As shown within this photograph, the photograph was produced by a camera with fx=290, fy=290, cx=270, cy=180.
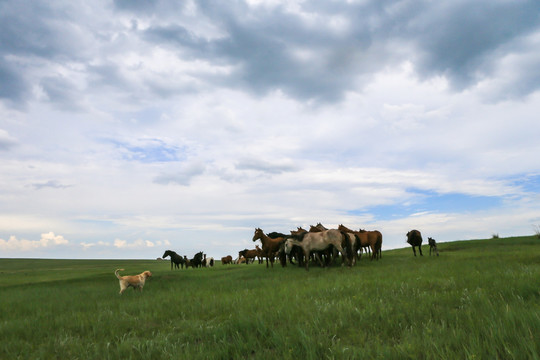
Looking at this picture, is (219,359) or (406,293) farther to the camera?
(406,293)

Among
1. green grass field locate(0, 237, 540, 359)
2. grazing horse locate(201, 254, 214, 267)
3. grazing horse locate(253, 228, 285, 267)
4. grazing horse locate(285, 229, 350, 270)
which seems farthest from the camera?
grazing horse locate(201, 254, 214, 267)

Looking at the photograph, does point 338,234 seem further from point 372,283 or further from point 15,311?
point 15,311

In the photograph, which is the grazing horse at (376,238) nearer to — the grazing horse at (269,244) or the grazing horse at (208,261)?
the grazing horse at (269,244)

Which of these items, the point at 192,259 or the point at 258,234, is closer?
the point at 258,234

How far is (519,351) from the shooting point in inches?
123

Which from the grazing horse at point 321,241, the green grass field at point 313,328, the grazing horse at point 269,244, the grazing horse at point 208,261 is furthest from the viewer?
the grazing horse at point 208,261

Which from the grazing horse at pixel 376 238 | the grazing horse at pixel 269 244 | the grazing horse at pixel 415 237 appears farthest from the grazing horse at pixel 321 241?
the grazing horse at pixel 415 237

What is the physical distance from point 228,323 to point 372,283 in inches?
222

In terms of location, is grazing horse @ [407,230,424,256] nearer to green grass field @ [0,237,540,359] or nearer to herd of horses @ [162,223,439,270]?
herd of horses @ [162,223,439,270]

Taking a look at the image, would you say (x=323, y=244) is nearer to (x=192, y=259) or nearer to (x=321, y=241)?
(x=321, y=241)

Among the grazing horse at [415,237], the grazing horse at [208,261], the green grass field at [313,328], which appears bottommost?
the grazing horse at [208,261]

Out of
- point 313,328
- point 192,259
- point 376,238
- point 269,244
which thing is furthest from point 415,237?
point 192,259

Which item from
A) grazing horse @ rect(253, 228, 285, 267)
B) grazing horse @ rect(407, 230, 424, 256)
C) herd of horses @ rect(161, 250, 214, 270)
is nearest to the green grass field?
grazing horse @ rect(253, 228, 285, 267)

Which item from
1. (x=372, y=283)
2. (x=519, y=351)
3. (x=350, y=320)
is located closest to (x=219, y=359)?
(x=350, y=320)
